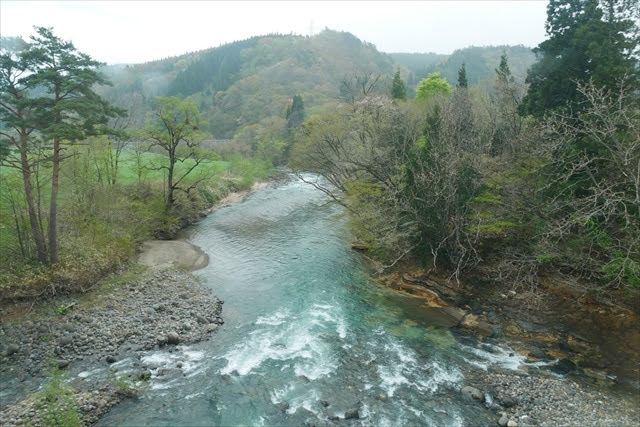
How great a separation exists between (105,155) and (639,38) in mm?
30776

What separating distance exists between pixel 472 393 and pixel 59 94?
19.7 meters

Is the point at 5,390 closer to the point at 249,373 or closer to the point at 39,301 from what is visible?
the point at 39,301

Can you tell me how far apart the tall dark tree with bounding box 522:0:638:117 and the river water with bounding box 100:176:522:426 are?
1132 centimetres

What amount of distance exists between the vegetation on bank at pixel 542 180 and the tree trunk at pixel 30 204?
15.8 meters

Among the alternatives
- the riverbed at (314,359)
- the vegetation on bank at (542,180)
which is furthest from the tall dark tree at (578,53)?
the riverbed at (314,359)

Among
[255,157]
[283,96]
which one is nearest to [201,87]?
[283,96]

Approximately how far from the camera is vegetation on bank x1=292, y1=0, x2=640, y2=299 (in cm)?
1388

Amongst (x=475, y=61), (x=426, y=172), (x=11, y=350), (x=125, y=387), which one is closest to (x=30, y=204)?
(x=11, y=350)

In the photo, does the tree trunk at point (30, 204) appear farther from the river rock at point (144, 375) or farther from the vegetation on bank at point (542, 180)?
the vegetation on bank at point (542, 180)

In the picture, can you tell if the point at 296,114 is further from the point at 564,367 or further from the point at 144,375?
the point at 564,367

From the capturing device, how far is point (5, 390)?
37.2ft

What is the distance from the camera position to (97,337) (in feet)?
46.0

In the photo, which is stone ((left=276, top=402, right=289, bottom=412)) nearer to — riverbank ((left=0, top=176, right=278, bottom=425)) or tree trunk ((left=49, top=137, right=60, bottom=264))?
riverbank ((left=0, top=176, right=278, bottom=425))

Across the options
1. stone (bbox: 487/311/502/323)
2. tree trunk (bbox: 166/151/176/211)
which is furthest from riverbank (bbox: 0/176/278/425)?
stone (bbox: 487/311/502/323)
